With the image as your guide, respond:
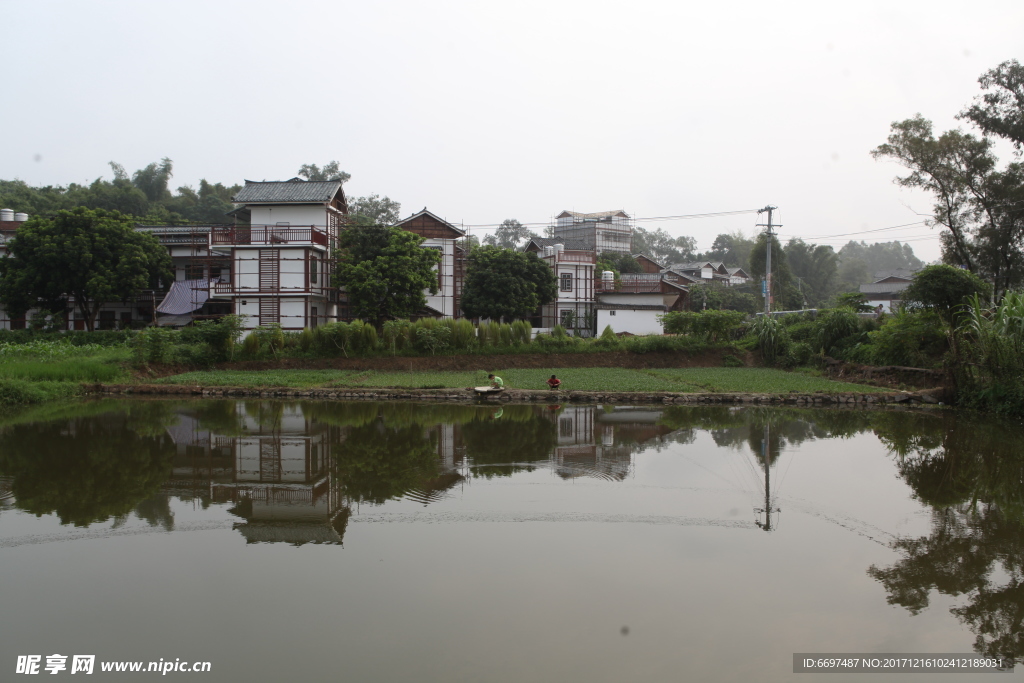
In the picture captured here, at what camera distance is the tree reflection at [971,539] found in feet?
19.4

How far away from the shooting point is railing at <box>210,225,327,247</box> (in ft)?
107

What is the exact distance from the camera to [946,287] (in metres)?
20.4

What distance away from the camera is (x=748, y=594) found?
6.22m

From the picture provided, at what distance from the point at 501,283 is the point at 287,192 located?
38.8ft

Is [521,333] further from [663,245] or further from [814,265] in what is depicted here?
[663,245]

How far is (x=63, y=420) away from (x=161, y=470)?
6.94 m

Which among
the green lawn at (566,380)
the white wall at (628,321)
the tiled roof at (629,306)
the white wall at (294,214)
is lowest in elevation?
the green lawn at (566,380)

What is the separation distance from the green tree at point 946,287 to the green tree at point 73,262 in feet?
107

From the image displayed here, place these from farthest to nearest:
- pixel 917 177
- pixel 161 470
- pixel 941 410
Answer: pixel 917 177 < pixel 941 410 < pixel 161 470

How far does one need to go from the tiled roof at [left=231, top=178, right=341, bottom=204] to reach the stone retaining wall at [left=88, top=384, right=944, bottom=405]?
45.8 ft

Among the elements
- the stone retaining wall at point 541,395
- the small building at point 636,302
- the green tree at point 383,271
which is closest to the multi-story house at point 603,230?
the small building at point 636,302

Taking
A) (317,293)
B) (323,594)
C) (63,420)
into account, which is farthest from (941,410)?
(317,293)

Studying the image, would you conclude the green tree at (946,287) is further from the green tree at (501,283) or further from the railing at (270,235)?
the railing at (270,235)

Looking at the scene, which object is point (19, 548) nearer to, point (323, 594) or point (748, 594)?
point (323, 594)
